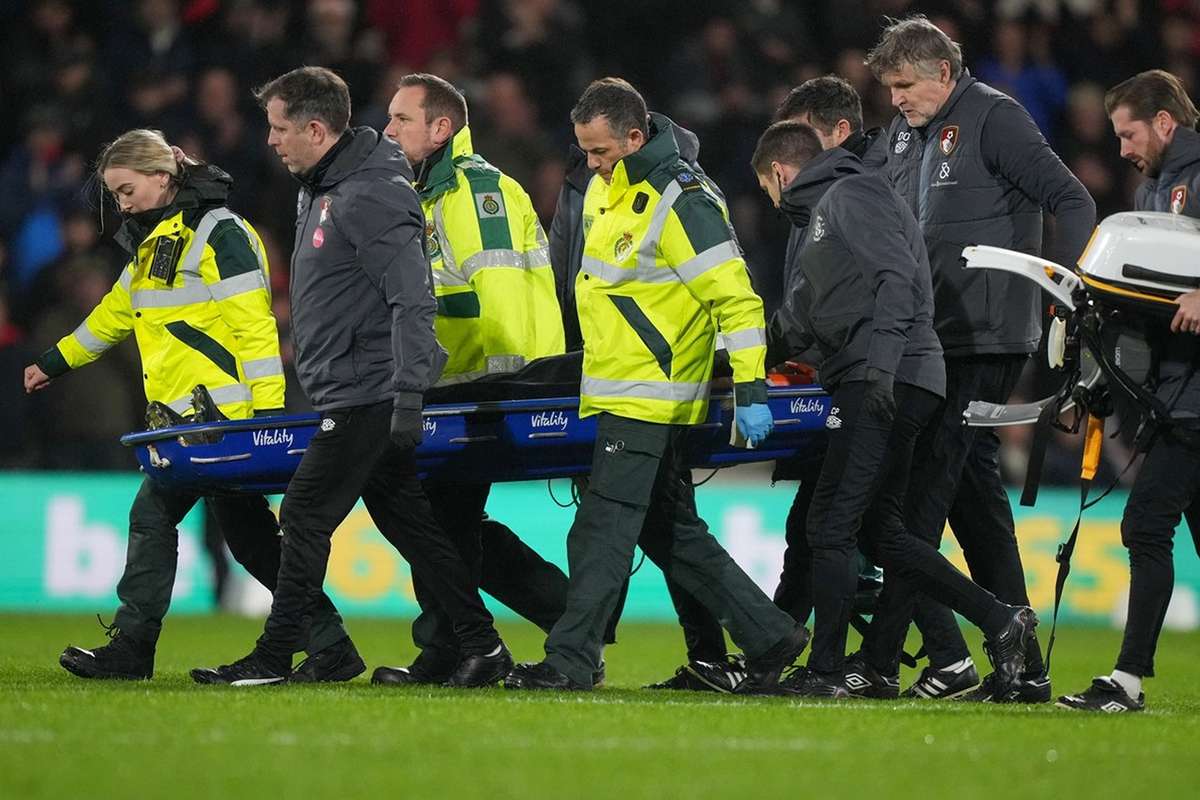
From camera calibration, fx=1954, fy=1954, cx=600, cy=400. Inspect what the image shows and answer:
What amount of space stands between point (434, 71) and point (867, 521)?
8348 millimetres

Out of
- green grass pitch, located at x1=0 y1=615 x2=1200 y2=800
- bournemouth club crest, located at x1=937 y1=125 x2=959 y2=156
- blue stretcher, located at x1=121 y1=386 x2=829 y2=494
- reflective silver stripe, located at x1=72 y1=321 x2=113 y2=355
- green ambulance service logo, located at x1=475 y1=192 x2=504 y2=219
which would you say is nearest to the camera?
green grass pitch, located at x1=0 y1=615 x2=1200 y2=800

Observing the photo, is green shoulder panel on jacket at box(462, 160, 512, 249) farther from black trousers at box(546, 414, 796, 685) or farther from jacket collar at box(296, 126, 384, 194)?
black trousers at box(546, 414, 796, 685)

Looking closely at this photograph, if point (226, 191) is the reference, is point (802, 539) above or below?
below

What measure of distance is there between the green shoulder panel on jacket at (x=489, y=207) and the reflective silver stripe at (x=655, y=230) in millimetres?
814

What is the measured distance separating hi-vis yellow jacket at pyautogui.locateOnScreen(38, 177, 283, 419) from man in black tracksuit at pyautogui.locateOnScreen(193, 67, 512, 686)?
0.33 metres

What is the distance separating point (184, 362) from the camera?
23.9 feet

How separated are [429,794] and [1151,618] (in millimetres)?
2908

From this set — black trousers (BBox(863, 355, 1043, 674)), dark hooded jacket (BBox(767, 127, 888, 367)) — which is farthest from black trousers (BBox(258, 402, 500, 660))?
black trousers (BBox(863, 355, 1043, 674))

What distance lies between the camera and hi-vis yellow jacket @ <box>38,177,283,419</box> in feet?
23.8

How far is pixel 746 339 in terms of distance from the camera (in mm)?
6703

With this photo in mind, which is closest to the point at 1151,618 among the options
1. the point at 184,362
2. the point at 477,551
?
the point at 477,551

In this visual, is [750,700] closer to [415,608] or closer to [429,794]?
[429,794]

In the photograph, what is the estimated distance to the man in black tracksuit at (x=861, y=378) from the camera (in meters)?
6.69

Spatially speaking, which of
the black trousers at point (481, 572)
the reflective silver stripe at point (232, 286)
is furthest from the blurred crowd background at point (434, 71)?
the reflective silver stripe at point (232, 286)
